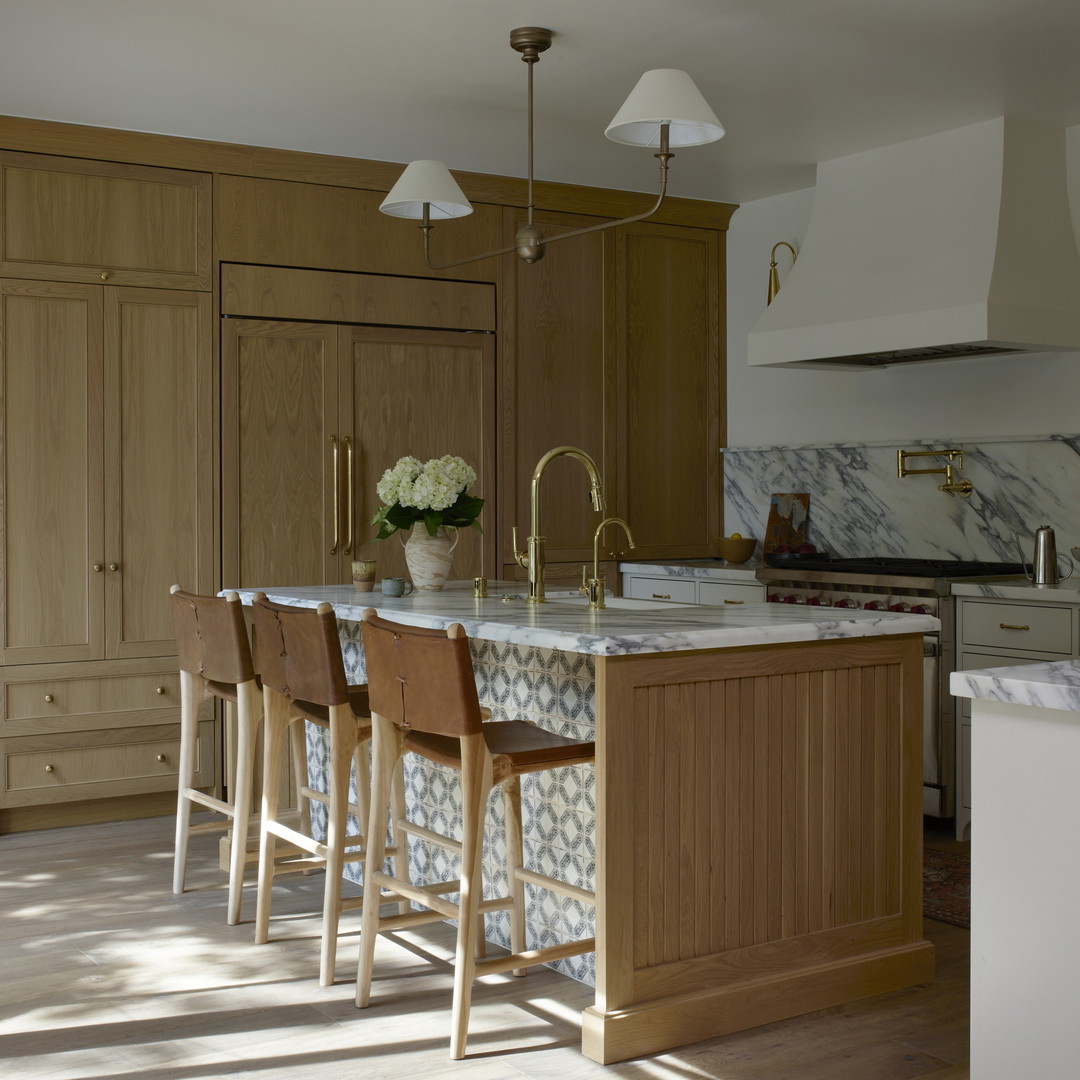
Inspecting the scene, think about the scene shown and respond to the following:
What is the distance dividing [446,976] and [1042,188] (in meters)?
3.47

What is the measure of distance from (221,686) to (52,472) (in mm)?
1346

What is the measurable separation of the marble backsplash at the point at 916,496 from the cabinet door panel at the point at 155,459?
8.49 feet

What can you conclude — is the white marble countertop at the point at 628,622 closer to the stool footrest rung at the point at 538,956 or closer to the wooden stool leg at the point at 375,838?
the wooden stool leg at the point at 375,838

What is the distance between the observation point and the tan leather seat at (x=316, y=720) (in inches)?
120

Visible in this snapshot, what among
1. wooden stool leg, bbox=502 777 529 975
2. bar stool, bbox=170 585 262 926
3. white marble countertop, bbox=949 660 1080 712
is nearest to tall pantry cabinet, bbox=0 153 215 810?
bar stool, bbox=170 585 262 926

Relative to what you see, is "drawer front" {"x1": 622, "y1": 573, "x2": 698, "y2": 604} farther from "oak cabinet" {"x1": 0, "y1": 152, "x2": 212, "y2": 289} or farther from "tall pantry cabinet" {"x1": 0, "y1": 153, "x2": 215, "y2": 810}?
"oak cabinet" {"x1": 0, "y1": 152, "x2": 212, "y2": 289}

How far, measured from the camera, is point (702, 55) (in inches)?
154

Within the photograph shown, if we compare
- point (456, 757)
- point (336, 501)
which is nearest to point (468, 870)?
point (456, 757)

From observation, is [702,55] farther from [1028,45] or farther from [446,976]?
[446,976]

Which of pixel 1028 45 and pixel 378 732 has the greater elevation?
pixel 1028 45

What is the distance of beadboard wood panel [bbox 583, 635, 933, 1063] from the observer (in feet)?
8.55

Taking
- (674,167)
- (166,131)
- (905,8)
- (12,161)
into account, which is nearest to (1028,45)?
(905,8)

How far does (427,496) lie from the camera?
3.64 meters

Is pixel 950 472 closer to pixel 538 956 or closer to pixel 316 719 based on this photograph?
pixel 316 719
